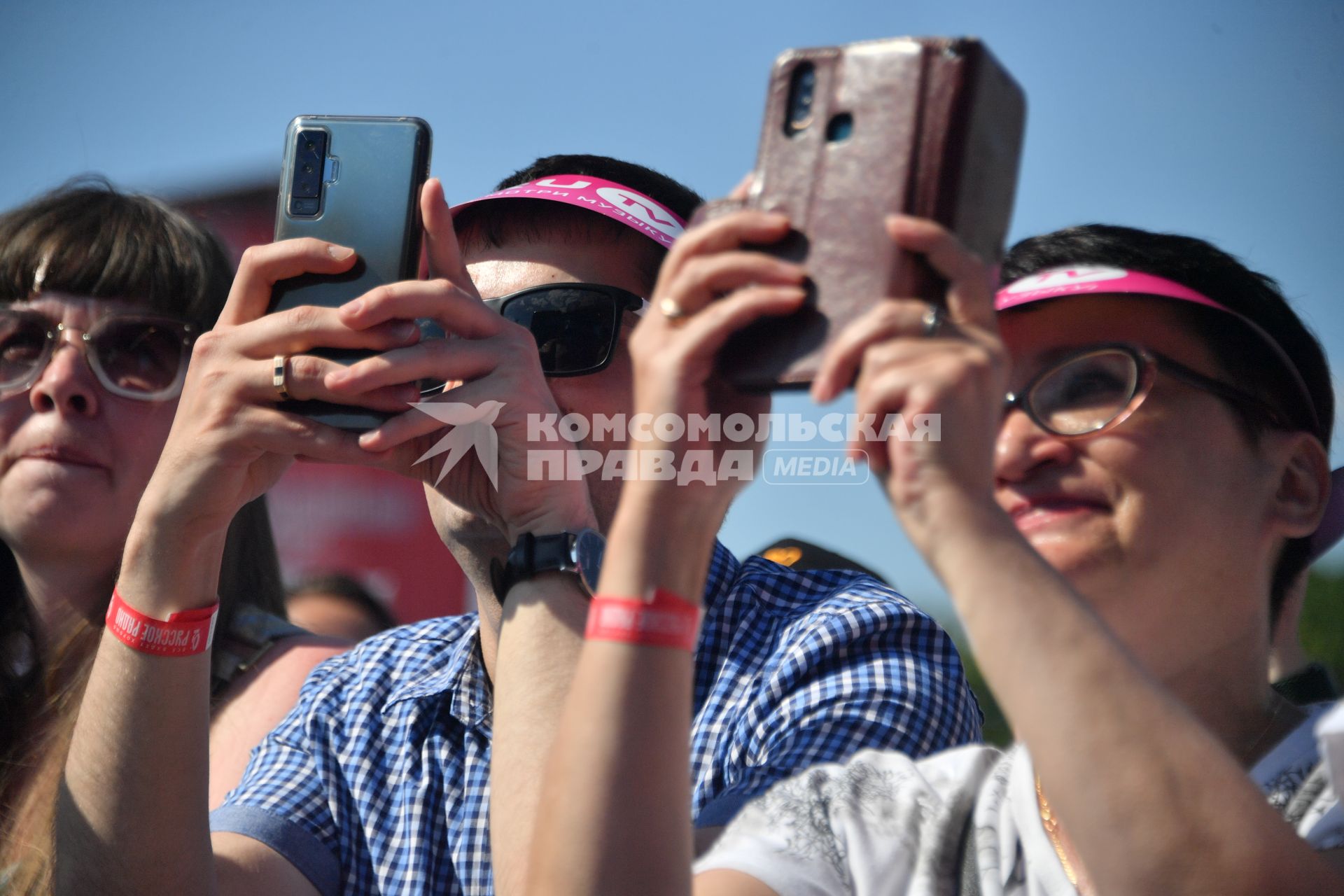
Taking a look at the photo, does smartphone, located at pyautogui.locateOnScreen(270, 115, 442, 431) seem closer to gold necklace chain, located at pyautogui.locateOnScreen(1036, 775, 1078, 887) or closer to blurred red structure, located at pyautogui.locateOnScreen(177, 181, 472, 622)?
gold necklace chain, located at pyautogui.locateOnScreen(1036, 775, 1078, 887)

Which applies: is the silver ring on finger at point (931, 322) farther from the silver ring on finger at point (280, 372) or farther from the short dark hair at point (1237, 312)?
the silver ring on finger at point (280, 372)

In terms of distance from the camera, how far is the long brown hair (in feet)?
8.42

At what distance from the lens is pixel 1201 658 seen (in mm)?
1562

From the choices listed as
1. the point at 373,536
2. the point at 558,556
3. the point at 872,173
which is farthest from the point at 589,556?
the point at 373,536

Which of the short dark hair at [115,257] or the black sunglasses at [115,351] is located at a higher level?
the short dark hair at [115,257]

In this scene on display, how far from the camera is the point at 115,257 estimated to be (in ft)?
8.96

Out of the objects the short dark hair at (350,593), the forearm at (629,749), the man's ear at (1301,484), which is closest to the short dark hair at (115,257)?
the forearm at (629,749)

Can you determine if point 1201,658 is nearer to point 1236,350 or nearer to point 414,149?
point 1236,350

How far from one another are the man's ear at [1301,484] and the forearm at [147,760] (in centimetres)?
150

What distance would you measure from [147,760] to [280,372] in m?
0.62

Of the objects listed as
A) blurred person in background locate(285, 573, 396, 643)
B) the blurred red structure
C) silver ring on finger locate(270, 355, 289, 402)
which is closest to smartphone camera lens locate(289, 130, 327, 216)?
silver ring on finger locate(270, 355, 289, 402)

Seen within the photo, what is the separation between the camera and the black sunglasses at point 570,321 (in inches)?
84.7

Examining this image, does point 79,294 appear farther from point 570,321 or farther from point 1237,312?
point 1237,312

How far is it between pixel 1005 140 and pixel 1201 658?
753mm
